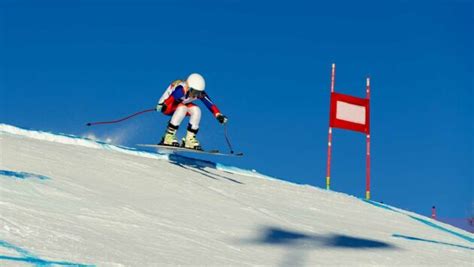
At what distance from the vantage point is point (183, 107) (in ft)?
26.7

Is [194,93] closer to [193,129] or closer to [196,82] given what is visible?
[196,82]

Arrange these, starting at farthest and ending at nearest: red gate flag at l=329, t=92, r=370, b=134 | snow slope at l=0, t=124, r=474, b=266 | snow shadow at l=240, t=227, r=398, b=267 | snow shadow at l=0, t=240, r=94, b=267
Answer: red gate flag at l=329, t=92, r=370, b=134
snow shadow at l=240, t=227, r=398, b=267
snow slope at l=0, t=124, r=474, b=266
snow shadow at l=0, t=240, r=94, b=267

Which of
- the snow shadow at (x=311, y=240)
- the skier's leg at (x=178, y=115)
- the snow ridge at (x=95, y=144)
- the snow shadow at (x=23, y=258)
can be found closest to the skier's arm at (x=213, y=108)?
the skier's leg at (x=178, y=115)

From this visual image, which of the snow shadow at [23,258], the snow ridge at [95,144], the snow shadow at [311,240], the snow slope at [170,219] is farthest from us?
the snow ridge at [95,144]

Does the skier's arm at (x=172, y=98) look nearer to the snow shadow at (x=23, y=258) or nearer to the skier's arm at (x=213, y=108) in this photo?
the skier's arm at (x=213, y=108)

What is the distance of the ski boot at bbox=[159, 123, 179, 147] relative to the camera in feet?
26.6

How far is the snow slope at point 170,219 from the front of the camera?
353 cm

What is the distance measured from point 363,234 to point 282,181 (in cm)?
345

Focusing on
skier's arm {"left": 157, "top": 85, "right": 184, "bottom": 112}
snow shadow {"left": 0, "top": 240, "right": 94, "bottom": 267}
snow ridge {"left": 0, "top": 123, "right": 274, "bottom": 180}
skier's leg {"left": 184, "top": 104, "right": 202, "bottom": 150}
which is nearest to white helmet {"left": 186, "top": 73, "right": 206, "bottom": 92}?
skier's arm {"left": 157, "top": 85, "right": 184, "bottom": 112}

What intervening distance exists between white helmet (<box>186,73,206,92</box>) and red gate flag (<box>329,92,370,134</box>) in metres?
2.49

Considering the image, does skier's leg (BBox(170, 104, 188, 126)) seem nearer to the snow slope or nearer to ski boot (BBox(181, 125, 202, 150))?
ski boot (BBox(181, 125, 202, 150))

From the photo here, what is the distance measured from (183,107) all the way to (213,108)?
1.48 ft

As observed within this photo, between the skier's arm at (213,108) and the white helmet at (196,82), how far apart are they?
7.2 inches

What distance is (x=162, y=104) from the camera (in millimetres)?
8203
